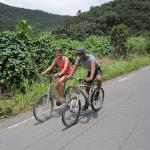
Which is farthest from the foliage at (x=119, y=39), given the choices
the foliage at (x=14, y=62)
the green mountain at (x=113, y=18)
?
the foliage at (x=14, y=62)

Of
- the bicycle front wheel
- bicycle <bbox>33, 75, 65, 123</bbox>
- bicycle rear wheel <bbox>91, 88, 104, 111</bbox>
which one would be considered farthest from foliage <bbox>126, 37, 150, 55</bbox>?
the bicycle front wheel

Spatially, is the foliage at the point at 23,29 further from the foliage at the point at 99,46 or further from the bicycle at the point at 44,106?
the foliage at the point at 99,46

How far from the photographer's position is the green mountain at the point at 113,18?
4908 cm

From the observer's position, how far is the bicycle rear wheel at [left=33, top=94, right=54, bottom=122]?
9.48 m

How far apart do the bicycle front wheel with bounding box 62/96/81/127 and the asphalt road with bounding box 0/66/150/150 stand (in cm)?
16

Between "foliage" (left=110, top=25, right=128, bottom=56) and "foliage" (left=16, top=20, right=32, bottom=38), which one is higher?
"foliage" (left=16, top=20, right=32, bottom=38)

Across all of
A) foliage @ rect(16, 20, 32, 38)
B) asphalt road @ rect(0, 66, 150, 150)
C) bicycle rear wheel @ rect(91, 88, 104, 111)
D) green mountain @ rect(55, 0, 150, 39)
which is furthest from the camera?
green mountain @ rect(55, 0, 150, 39)

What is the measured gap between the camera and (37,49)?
16.1m

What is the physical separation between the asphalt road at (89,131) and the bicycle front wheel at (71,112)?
0.51 feet

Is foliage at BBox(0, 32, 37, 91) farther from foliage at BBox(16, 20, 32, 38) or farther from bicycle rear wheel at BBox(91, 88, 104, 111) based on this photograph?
bicycle rear wheel at BBox(91, 88, 104, 111)

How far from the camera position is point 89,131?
8.66 meters

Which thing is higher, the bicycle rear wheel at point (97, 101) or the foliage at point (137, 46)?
the bicycle rear wheel at point (97, 101)

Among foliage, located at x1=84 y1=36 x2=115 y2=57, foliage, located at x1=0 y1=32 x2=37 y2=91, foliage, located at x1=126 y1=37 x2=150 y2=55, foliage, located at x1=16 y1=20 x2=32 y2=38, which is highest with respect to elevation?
foliage, located at x1=16 y1=20 x2=32 y2=38

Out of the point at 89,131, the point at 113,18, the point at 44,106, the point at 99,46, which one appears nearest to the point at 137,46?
the point at 99,46
